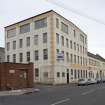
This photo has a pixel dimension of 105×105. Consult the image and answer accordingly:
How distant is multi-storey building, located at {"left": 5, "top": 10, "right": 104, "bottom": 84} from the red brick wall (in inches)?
496

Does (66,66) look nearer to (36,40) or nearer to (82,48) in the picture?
(36,40)

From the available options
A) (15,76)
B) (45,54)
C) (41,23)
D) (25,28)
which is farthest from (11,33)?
(15,76)

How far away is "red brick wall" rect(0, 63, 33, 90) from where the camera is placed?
30.8 m

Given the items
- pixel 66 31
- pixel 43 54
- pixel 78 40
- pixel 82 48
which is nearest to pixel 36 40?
pixel 43 54

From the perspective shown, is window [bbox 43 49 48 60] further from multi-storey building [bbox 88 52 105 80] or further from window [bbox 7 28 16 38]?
multi-storey building [bbox 88 52 105 80]

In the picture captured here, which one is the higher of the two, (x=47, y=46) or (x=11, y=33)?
(x=11, y=33)

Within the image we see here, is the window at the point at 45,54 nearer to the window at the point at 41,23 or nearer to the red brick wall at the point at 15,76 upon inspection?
the window at the point at 41,23

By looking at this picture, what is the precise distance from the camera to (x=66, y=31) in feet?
182

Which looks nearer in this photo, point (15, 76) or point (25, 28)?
point (15, 76)

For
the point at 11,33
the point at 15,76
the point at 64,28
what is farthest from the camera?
the point at 11,33

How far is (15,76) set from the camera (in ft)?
108

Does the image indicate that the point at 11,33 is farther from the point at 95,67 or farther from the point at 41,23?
the point at 95,67

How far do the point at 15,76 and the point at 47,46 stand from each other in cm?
1738

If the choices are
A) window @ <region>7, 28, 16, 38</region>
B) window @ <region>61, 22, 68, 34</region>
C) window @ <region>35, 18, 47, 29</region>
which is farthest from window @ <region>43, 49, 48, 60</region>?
window @ <region>7, 28, 16, 38</region>
